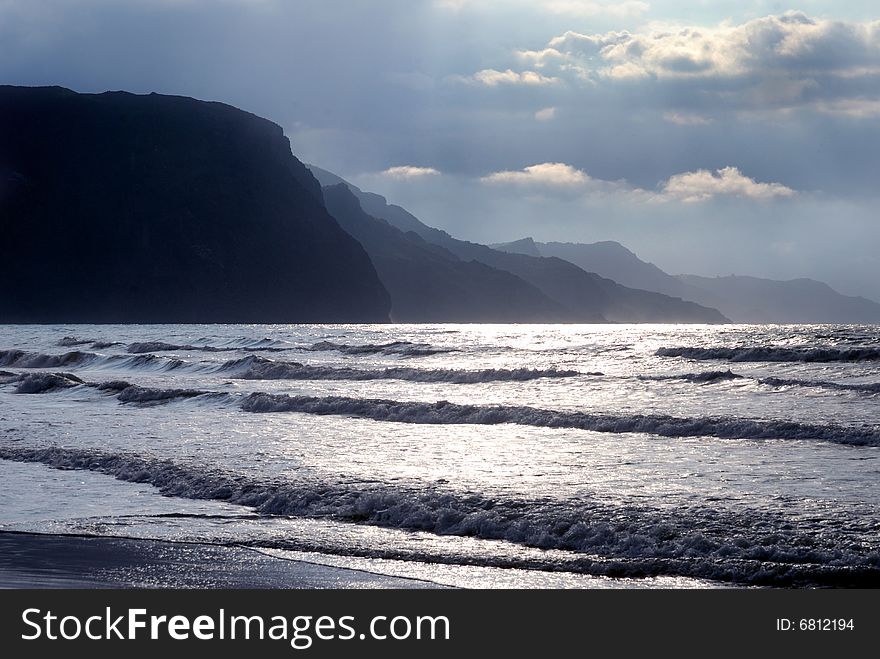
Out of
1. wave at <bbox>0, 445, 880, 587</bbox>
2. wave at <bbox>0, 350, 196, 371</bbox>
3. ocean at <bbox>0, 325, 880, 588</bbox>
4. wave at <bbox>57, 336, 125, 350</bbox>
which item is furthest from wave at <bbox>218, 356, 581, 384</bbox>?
wave at <bbox>57, 336, 125, 350</bbox>

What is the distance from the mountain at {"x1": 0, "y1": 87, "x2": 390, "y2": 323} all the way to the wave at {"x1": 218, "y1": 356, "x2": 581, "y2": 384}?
136638 mm

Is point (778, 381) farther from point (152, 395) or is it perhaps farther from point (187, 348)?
point (187, 348)

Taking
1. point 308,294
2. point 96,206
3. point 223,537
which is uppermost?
point 96,206

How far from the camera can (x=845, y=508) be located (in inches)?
418

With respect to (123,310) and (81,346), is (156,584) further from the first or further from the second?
(123,310)

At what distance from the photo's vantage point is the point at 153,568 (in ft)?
29.3

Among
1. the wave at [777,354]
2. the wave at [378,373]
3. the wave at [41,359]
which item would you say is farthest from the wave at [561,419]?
the wave at [41,359]

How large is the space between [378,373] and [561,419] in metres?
20.9

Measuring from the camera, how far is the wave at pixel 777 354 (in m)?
42.9

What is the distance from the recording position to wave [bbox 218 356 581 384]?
123ft

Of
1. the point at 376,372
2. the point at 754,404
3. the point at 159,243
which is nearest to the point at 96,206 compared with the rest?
the point at 159,243

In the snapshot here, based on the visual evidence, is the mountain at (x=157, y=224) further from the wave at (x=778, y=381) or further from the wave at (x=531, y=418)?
the wave at (x=778, y=381)

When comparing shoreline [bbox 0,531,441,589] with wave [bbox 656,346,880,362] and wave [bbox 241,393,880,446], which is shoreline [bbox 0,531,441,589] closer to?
wave [bbox 241,393,880,446]
